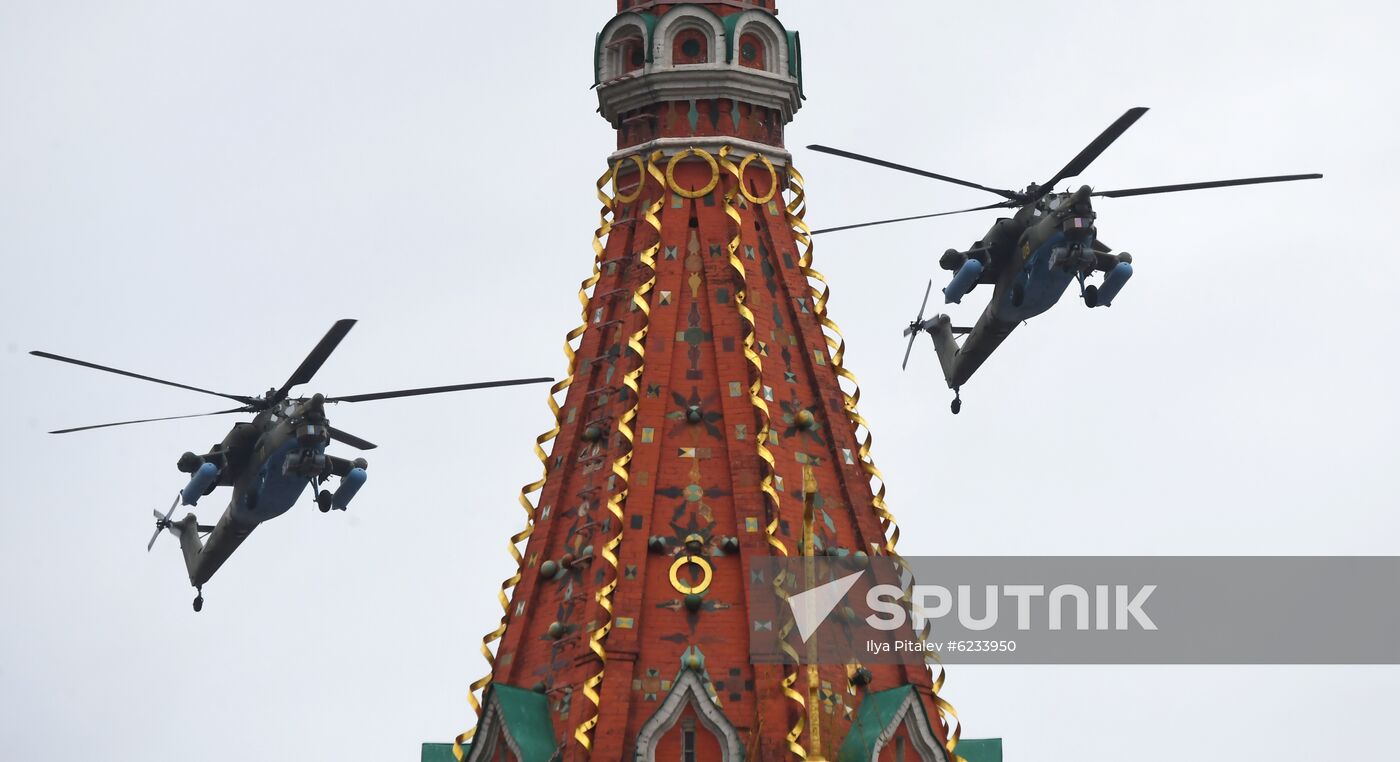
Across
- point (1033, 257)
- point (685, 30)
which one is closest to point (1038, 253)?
point (1033, 257)

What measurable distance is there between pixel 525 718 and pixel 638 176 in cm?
1545

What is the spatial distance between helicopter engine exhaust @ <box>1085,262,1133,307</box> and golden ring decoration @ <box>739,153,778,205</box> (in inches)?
407

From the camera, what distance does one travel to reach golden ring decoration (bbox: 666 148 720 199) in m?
102

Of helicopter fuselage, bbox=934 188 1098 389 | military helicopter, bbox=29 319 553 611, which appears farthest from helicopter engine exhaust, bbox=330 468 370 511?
helicopter fuselage, bbox=934 188 1098 389

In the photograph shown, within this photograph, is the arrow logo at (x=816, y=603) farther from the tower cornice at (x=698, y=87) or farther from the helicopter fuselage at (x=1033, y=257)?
the tower cornice at (x=698, y=87)

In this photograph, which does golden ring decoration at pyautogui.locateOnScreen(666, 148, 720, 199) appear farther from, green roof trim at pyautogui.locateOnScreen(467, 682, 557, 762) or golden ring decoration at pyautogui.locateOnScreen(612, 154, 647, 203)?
green roof trim at pyautogui.locateOnScreen(467, 682, 557, 762)

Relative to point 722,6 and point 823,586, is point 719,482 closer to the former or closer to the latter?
point 823,586

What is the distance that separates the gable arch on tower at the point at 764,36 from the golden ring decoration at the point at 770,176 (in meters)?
2.33

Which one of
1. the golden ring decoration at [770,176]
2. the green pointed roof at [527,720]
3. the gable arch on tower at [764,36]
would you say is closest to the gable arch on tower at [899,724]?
the green pointed roof at [527,720]

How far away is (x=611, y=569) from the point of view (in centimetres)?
9544

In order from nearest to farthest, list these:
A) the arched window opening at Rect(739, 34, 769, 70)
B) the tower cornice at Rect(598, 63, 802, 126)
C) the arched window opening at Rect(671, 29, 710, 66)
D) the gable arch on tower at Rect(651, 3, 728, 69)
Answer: the tower cornice at Rect(598, 63, 802, 126) → the gable arch on tower at Rect(651, 3, 728, 69) → the arched window opening at Rect(671, 29, 710, 66) → the arched window opening at Rect(739, 34, 769, 70)

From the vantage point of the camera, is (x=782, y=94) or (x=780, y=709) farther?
(x=782, y=94)

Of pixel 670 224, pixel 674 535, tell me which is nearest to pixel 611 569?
pixel 674 535

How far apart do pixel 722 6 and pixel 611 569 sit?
16.0 m
